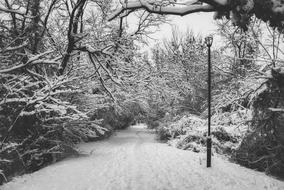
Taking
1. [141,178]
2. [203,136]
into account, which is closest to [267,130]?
[141,178]

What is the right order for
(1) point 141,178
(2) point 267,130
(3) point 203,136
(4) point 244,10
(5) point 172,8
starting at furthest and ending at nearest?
(3) point 203,136
(2) point 267,130
(1) point 141,178
(5) point 172,8
(4) point 244,10

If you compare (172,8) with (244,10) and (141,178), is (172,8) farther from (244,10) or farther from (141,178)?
(141,178)

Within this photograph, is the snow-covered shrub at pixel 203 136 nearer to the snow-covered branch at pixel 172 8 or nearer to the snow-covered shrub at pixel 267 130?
the snow-covered shrub at pixel 267 130

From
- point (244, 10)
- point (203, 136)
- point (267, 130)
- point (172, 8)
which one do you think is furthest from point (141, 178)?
point (203, 136)

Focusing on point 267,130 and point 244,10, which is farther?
point 267,130

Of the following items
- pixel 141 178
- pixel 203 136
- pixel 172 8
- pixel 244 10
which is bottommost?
pixel 203 136

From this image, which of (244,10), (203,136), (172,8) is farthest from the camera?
(203,136)

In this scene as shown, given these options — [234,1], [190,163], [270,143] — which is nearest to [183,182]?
[190,163]

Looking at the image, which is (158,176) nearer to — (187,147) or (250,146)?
(250,146)

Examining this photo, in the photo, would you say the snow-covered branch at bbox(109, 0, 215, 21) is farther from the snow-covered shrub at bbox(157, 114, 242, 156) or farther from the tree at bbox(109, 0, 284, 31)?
the snow-covered shrub at bbox(157, 114, 242, 156)

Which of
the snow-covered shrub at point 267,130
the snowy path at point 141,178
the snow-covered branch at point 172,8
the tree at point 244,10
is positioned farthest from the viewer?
the snow-covered shrub at point 267,130

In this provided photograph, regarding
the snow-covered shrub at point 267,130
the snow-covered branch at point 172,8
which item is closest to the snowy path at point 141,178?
the snow-covered shrub at point 267,130

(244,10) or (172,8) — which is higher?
(172,8)

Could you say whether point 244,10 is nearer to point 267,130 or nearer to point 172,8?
point 172,8
